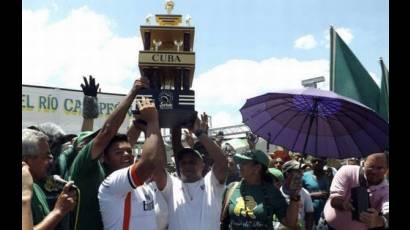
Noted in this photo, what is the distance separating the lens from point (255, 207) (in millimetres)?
4098

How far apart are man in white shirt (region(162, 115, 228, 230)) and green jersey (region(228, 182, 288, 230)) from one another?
23 cm

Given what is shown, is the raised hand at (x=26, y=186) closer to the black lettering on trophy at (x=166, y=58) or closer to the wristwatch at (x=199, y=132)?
the wristwatch at (x=199, y=132)

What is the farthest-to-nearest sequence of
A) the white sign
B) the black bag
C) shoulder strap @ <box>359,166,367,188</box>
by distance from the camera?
the white sign, shoulder strap @ <box>359,166,367,188</box>, the black bag

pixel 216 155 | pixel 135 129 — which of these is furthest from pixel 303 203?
pixel 135 129

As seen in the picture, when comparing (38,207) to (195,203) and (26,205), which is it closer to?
(26,205)

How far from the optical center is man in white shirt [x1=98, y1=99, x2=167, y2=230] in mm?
3008

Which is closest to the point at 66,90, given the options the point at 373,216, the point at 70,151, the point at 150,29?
the point at 150,29

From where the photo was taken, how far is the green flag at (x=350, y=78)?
8.56 metres

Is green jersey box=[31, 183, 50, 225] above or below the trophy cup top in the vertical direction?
below

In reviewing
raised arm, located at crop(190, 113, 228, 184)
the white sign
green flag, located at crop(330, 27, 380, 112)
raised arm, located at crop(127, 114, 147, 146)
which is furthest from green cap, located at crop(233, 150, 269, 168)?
the white sign

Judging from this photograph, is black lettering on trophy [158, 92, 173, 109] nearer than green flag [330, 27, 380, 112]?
Yes

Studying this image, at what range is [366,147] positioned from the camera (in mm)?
4508

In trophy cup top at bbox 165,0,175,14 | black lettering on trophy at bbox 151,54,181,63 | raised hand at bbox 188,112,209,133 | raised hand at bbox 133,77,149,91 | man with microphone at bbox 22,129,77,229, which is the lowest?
man with microphone at bbox 22,129,77,229

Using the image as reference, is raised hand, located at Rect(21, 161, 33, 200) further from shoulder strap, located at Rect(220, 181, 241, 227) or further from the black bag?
the black bag
